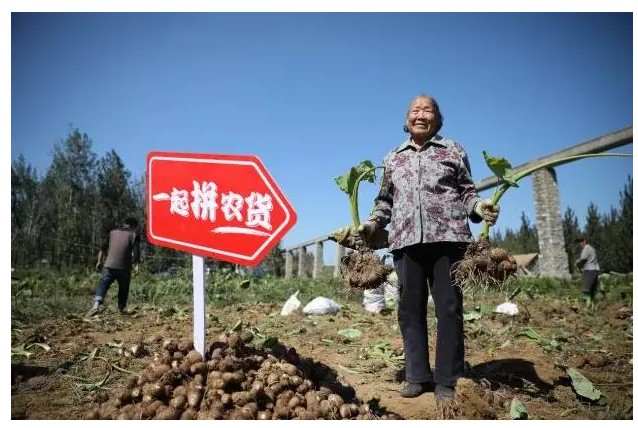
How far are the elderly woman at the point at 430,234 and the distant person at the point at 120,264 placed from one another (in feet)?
17.0

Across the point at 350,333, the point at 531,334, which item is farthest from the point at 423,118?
the point at 531,334

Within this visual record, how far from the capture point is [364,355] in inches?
132

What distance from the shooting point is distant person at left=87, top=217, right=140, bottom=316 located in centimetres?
625

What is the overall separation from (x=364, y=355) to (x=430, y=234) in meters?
1.53

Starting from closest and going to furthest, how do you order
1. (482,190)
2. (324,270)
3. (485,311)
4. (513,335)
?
1. (513,335)
2. (485,311)
3. (482,190)
4. (324,270)

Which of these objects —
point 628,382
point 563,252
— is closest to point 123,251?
point 628,382

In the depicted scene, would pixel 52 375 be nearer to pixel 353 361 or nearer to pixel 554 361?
pixel 353 361

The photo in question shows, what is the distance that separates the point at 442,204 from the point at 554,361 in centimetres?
187

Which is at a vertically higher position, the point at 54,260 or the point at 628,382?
the point at 54,260

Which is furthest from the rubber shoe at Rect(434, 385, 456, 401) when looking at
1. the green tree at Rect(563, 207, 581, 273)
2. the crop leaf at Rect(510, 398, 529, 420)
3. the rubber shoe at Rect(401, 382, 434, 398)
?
the green tree at Rect(563, 207, 581, 273)

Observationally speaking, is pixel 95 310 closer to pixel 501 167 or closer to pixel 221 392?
pixel 221 392

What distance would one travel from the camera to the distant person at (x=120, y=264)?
625 cm

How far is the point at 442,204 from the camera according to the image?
231 centimetres
